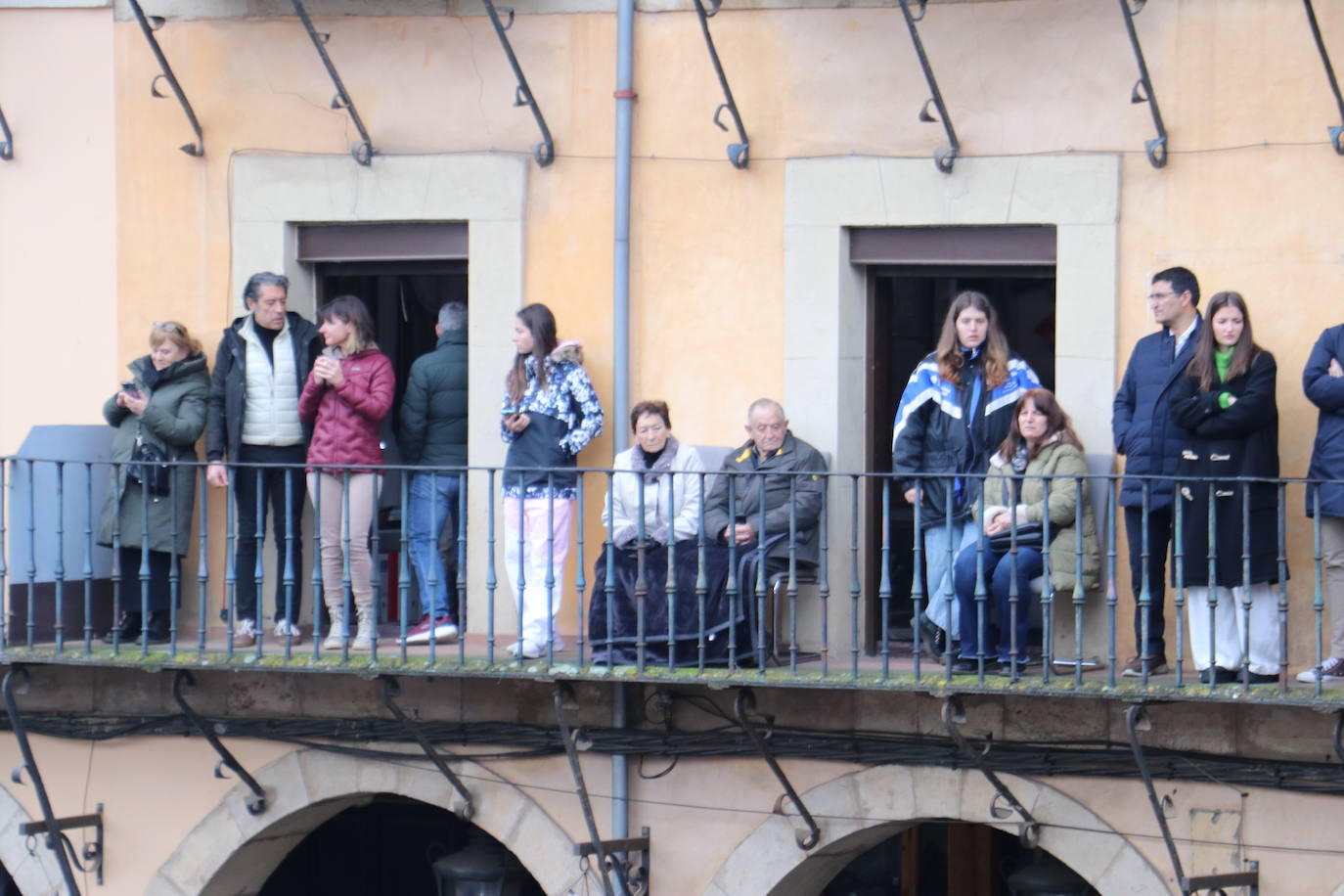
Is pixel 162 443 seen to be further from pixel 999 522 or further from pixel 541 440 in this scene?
pixel 999 522

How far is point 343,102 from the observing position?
1262cm

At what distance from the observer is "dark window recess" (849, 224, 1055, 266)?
38.9 feet

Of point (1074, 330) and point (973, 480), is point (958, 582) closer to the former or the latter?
point (973, 480)

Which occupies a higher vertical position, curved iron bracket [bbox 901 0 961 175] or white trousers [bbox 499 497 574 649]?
curved iron bracket [bbox 901 0 961 175]

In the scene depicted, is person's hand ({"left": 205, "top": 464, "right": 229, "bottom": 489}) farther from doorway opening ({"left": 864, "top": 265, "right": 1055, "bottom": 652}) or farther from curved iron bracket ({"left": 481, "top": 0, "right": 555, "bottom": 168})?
doorway opening ({"left": 864, "top": 265, "right": 1055, "bottom": 652})

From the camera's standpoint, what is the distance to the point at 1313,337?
11281mm

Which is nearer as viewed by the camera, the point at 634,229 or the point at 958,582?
the point at 958,582

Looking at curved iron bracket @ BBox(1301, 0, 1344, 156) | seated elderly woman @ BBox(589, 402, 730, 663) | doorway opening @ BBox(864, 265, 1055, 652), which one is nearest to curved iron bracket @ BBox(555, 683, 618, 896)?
seated elderly woman @ BBox(589, 402, 730, 663)

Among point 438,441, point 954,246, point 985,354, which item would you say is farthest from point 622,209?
point 985,354

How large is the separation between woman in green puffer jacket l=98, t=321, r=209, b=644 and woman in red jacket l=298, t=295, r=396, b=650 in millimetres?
706

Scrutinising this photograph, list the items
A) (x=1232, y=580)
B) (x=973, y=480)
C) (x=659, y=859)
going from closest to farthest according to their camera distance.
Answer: (x=1232, y=580) < (x=973, y=480) < (x=659, y=859)

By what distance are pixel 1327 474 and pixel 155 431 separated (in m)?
5.47

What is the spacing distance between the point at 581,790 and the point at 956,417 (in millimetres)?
2399

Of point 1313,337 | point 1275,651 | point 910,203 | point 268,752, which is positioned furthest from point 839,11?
point 268,752
